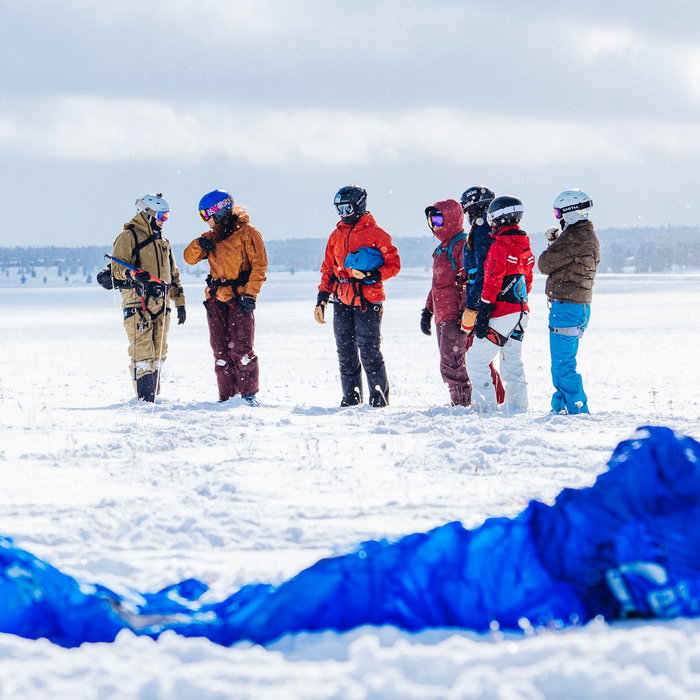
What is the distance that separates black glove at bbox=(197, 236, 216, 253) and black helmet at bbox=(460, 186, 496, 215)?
8.95 ft

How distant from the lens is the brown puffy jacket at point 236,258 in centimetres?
668

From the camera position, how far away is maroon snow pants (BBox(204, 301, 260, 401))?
6.73m

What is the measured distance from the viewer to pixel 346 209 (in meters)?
6.17

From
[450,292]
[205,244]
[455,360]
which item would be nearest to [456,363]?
[455,360]

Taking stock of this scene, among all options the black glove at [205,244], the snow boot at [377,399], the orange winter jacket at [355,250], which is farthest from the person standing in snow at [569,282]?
the black glove at [205,244]

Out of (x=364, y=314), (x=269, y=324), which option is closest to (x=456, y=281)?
(x=364, y=314)

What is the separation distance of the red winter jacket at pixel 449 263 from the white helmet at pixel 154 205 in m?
3.01

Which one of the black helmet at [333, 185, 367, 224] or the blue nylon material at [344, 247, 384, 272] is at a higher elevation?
the black helmet at [333, 185, 367, 224]

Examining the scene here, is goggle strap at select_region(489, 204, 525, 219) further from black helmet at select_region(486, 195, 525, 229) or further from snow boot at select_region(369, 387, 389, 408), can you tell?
snow boot at select_region(369, 387, 389, 408)

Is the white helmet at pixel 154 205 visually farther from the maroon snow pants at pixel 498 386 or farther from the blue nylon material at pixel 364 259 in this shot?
the maroon snow pants at pixel 498 386

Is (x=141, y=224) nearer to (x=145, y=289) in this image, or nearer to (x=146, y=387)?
(x=145, y=289)

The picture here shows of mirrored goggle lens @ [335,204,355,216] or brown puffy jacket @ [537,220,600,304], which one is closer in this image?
brown puffy jacket @ [537,220,600,304]

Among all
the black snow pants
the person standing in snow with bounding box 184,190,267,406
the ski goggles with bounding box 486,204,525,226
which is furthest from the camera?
the person standing in snow with bounding box 184,190,267,406

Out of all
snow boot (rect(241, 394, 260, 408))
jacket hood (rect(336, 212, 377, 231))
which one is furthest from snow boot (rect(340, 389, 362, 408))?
jacket hood (rect(336, 212, 377, 231))
